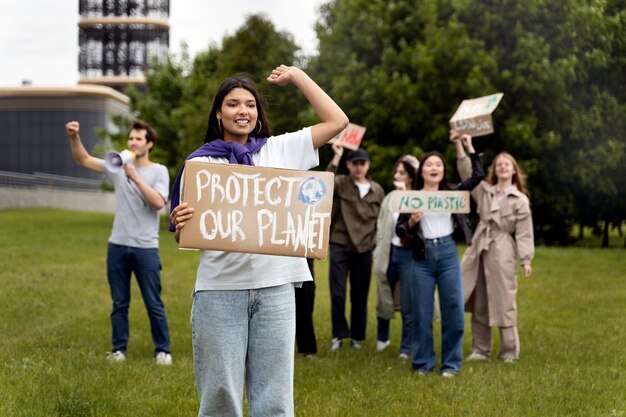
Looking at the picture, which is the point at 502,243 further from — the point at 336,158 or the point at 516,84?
the point at 516,84

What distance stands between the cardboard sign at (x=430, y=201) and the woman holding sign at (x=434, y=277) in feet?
0.34

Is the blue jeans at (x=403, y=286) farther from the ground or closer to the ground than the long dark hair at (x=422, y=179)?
closer to the ground

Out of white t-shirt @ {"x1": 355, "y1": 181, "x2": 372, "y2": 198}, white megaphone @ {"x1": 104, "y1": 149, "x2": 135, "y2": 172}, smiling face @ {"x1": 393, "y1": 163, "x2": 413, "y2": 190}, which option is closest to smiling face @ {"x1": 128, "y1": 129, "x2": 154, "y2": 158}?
white megaphone @ {"x1": 104, "y1": 149, "x2": 135, "y2": 172}

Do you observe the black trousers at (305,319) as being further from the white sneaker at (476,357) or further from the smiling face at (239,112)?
the smiling face at (239,112)

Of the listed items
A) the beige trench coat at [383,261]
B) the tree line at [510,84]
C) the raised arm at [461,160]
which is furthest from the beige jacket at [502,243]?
the tree line at [510,84]

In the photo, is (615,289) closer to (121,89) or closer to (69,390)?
(69,390)

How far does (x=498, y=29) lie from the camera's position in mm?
29688

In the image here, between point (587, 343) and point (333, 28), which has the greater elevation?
point (333, 28)

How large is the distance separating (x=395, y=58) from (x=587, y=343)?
21.1m

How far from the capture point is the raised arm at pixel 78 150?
8361 mm

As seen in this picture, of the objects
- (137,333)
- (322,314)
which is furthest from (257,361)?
(322,314)

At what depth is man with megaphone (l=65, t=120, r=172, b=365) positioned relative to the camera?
867cm

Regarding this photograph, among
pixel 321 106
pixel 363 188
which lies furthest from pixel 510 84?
pixel 321 106

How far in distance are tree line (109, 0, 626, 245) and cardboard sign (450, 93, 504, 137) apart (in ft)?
56.3
